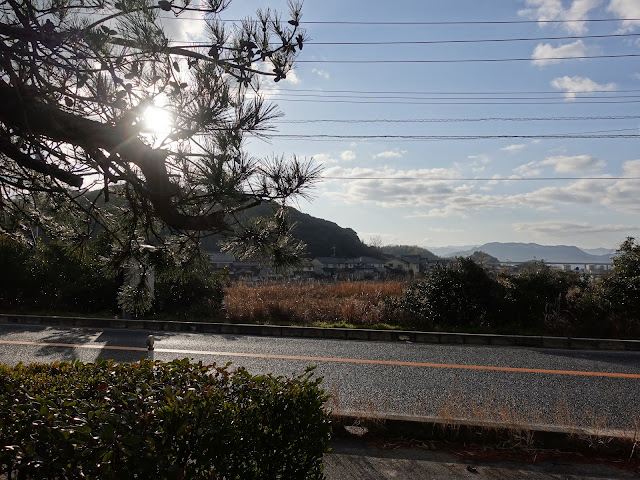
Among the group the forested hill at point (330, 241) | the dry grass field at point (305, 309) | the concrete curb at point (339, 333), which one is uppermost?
the forested hill at point (330, 241)

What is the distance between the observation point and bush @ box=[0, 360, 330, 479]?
224 cm

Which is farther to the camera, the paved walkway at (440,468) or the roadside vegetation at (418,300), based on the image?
the roadside vegetation at (418,300)

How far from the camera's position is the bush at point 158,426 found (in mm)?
2242

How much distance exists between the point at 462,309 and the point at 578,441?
763 centimetres

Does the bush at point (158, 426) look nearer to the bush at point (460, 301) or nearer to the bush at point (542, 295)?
the bush at point (460, 301)

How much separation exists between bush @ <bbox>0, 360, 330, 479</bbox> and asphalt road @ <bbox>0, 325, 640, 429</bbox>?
6.33ft

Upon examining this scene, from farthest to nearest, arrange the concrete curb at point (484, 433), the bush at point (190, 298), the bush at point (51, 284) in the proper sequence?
the bush at point (51, 284) → the bush at point (190, 298) → the concrete curb at point (484, 433)

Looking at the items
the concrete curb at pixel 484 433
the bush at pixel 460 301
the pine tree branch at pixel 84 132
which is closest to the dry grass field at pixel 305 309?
the bush at pixel 460 301

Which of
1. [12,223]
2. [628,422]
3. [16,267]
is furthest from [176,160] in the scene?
[16,267]

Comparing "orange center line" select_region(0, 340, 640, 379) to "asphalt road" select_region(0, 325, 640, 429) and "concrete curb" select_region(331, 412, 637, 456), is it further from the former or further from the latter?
"concrete curb" select_region(331, 412, 637, 456)

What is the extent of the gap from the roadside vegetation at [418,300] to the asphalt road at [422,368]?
65.6 inches

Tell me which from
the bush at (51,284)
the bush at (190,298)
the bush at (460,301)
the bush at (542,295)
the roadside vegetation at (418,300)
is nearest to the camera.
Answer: the roadside vegetation at (418,300)

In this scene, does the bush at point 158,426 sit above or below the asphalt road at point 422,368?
above

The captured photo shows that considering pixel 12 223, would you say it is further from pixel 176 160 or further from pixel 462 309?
pixel 462 309
